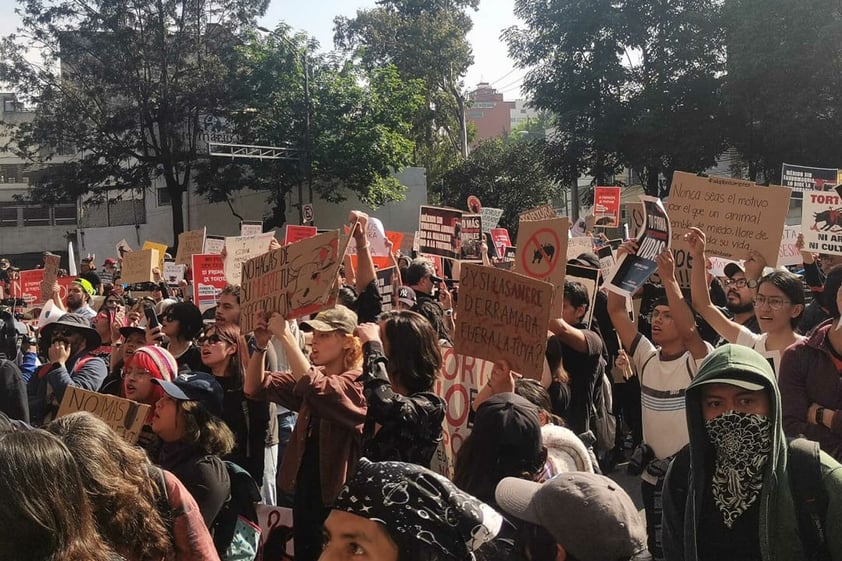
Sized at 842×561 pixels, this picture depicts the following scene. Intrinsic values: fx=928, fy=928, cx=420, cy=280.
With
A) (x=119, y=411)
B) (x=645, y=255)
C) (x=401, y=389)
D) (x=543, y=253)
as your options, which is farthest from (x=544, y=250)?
(x=119, y=411)

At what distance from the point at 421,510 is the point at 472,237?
26.5 ft

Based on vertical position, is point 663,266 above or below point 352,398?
above

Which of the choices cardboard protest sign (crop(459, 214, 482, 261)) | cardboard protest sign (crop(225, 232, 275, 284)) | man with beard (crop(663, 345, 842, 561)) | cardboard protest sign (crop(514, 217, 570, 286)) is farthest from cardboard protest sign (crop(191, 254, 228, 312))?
man with beard (crop(663, 345, 842, 561))

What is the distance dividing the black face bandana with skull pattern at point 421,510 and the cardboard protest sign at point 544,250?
11.9 feet

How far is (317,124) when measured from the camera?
35219 mm

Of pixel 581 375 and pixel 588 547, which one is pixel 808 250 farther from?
pixel 588 547

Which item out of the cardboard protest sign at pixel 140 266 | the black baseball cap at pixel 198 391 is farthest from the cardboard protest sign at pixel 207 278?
the black baseball cap at pixel 198 391

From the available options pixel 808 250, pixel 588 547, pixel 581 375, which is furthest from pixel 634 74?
pixel 588 547

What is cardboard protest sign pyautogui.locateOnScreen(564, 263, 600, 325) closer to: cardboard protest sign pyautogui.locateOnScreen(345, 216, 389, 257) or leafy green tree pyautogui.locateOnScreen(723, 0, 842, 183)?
cardboard protest sign pyautogui.locateOnScreen(345, 216, 389, 257)

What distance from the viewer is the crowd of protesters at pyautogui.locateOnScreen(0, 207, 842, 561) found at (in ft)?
6.53

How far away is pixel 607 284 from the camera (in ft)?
16.8

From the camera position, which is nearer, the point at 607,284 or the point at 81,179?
the point at 607,284

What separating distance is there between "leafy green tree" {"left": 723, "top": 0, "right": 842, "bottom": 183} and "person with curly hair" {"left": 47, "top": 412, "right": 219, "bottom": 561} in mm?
30543

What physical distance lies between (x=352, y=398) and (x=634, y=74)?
3367 cm
